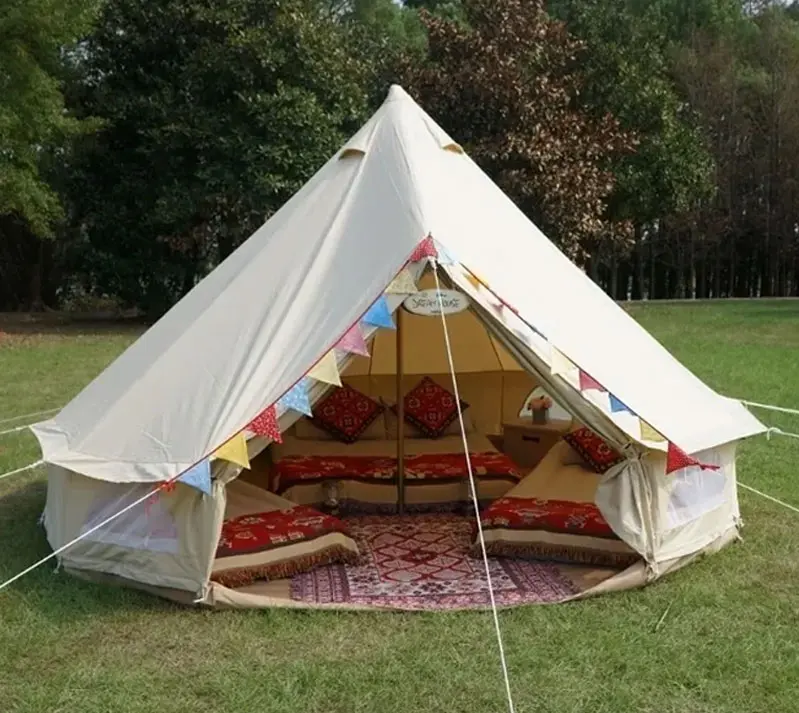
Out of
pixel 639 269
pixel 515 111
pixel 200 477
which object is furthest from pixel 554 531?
pixel 639 269

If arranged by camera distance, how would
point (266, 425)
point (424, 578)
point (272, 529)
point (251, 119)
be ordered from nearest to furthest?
point (266, 425) → point (424, 578) → point (272, 529) → point (251, 119)

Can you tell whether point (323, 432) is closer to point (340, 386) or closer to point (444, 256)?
point (340, 386)

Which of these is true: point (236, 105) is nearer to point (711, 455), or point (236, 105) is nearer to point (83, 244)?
point (83, 244)

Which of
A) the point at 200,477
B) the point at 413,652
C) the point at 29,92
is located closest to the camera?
the point at 413,652

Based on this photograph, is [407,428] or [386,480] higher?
[407,428]

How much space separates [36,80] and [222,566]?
12.1m

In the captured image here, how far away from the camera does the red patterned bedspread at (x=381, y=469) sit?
558cm

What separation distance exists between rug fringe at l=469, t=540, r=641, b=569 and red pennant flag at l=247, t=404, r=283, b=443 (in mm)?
1303

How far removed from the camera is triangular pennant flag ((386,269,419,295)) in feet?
13.9

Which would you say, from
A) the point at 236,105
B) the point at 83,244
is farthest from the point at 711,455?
the point at 83,244

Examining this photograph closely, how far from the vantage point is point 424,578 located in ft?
14.6

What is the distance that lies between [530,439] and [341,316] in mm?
2682

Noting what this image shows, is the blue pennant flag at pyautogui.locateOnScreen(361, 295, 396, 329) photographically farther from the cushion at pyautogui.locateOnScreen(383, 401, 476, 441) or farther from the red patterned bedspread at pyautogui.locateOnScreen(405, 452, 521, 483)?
the cushion at pyautogui.locateOnScreen(383, 401, 476, 441)

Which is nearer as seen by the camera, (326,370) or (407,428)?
(326,370)
